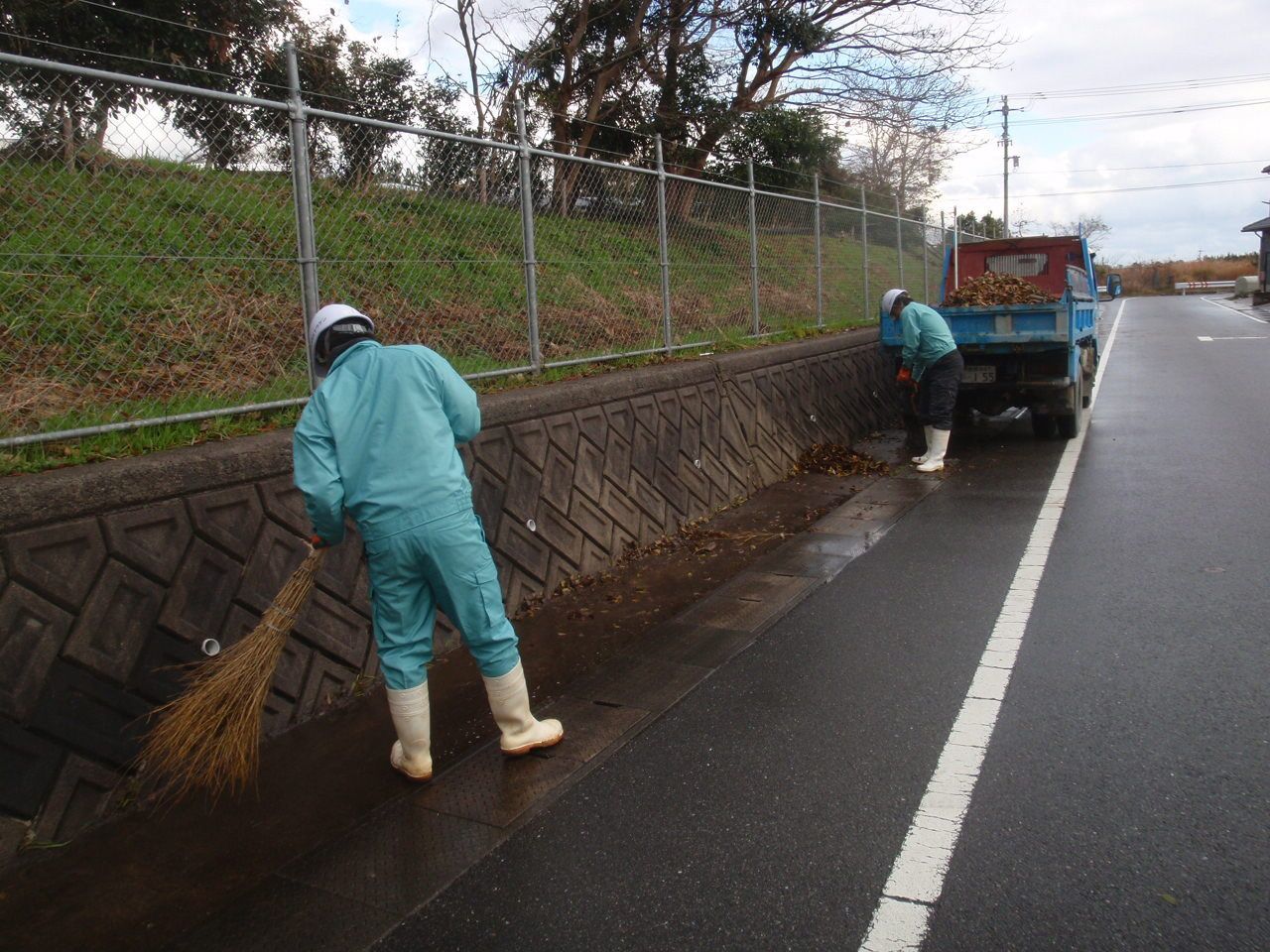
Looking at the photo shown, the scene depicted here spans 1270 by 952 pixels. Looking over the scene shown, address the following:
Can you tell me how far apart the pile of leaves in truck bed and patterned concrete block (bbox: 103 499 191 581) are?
8996 millimetres

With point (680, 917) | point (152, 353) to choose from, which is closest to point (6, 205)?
point (152, 353)

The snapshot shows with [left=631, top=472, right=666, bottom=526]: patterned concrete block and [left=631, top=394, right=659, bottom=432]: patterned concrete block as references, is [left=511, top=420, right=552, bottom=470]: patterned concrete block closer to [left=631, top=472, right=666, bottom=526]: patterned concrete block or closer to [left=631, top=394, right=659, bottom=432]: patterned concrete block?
[left=631, top=472, right=666, bottom=526]: patterned concrete block

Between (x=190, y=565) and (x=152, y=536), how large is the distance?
0.19m

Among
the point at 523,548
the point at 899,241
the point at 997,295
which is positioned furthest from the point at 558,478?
the point at 899,241

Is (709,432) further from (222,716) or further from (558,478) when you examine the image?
(222,716)

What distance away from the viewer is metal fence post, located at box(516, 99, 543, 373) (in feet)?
21.9

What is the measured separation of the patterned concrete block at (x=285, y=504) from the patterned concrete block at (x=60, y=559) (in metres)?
0.81

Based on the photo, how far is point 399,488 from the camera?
3619mm

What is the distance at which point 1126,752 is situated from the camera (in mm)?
3705

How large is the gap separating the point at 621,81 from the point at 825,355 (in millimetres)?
6799

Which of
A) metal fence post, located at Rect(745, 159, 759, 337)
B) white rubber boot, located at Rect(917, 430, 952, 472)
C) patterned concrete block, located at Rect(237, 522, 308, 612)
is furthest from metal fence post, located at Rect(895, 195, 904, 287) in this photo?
patterned concrete block, located at Rect(237, 522, 308, 612)

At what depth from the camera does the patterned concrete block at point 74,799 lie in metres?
3.40

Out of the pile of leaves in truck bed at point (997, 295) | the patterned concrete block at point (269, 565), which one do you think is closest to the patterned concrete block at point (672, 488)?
the patterned concrete block at point (269, 565)

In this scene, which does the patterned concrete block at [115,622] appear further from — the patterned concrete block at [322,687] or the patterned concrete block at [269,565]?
the patterned concrete block at [322,687]
